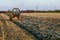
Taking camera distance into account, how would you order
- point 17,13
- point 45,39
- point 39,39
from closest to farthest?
point 45,39, point 39,39, point 17,13

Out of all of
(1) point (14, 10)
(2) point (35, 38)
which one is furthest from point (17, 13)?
(2) point (35, 38)

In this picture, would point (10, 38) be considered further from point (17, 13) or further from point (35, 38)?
point (17, 13)

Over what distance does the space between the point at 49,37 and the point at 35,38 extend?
5.03 ft

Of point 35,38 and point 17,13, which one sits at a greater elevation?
point 35,38

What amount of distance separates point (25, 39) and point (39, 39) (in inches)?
35.3

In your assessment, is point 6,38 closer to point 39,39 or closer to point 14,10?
point 39,39

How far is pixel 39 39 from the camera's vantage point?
16.8m

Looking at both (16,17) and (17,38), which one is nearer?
(17,38)

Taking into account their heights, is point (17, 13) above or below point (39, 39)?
below

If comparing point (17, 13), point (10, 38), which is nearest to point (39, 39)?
point (10, 38)

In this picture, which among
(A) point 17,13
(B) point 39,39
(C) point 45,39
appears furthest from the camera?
(A) point 17,13

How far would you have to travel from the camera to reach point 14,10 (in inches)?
1663

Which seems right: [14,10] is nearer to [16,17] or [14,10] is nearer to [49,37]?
[16,17]

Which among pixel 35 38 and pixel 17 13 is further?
pixel 17 13
